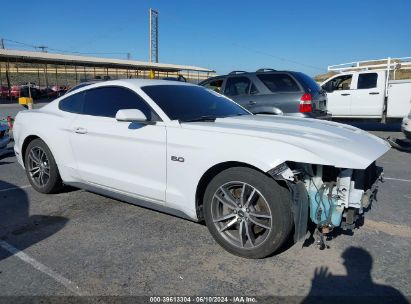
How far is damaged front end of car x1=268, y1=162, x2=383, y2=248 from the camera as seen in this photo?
10.1 ft

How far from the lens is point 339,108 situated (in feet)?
41.2

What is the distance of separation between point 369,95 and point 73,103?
397 inches

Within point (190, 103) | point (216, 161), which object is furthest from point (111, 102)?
point (216, 161)

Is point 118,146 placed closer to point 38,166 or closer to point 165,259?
point 165,259

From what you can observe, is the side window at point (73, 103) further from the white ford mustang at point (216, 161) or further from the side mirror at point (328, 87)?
the side mirror at point (328, 87)

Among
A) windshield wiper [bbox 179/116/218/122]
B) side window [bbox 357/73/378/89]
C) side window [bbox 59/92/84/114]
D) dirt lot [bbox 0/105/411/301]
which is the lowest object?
dirt lot [bbox 0/105/411/301]

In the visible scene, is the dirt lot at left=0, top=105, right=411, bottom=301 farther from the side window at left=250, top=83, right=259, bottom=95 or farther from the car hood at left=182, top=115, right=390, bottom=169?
the side window at left=250, top=83, right=259, bottom=95

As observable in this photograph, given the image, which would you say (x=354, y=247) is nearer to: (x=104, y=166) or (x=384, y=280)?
(x=384, y=280)

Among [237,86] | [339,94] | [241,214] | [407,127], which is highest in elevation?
[237,86]

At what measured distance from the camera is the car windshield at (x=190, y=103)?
398 centimetres

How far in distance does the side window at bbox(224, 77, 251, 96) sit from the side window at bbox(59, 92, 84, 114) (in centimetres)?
492

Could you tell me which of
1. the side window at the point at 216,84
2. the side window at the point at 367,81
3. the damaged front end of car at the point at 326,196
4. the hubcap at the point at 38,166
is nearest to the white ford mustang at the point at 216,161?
the damaged front end of car at the point at 326,196

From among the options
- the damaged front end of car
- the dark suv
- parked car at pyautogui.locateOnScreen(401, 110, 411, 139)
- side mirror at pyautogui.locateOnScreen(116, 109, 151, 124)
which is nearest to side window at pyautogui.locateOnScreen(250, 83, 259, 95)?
the dark suv

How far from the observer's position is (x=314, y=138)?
10.5 ft
